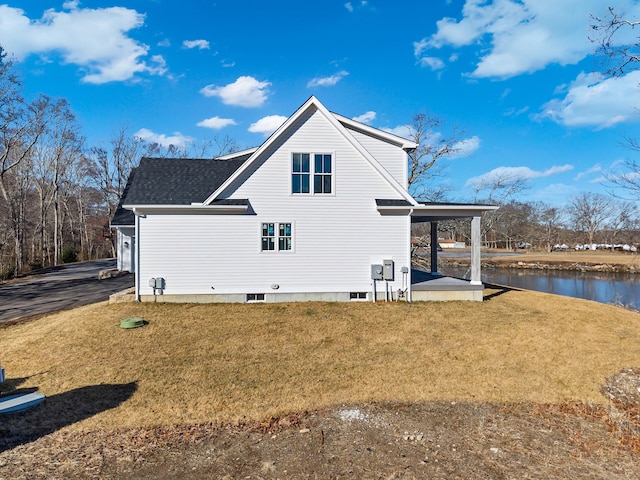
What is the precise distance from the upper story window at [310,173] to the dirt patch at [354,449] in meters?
8.07

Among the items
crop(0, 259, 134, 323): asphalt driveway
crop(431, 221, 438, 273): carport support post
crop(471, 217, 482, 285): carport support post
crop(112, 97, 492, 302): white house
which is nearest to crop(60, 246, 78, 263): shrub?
crop(0, 259, 134, 323): asphalt driveway

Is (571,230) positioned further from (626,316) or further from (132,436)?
(132,436)

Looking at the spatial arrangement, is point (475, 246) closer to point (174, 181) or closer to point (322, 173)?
point (322, 173)

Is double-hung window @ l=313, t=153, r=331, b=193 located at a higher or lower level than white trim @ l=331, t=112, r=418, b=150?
lower

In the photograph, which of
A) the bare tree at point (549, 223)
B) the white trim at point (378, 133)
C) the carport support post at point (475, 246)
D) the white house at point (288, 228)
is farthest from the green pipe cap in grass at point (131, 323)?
the bare tree at point (549, 223)

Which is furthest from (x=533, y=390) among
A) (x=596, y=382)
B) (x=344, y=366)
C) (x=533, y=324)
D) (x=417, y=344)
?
(x=533, y=324)

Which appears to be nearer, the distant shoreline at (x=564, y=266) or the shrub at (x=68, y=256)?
the shrub at (x=68, y=256)

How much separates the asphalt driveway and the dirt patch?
9949 millimetres

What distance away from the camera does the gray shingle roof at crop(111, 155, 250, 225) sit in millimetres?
12164

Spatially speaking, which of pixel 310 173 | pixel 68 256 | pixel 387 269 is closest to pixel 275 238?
pixel 310 173

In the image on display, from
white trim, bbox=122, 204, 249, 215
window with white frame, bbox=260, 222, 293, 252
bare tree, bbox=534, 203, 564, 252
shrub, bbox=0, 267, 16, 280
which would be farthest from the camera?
bare tree, bbox=534, 203, 564, 252

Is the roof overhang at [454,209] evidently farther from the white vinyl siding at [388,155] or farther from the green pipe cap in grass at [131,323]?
the green pipe cap in grass at [131,323]

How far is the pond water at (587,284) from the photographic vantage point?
22.4 m

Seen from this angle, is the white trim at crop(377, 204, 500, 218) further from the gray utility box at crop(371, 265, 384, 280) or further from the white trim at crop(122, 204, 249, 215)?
the white trim at crop(122, 204, 249, 215)
